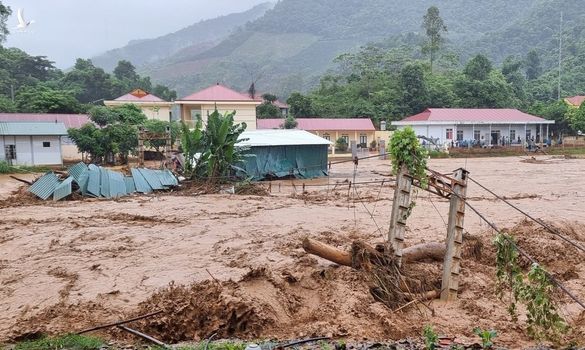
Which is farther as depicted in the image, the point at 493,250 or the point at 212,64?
the point at 212,64

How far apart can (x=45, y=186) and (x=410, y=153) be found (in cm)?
1564

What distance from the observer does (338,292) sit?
775 cm

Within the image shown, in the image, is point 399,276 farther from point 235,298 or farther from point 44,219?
point 44,219

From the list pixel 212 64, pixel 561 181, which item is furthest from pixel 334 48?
pixel 561 181

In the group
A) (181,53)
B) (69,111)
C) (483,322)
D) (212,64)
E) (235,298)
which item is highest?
(181,53)

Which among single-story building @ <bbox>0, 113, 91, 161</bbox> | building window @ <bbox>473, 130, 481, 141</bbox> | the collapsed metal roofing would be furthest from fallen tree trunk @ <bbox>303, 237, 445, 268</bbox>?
building window @ <bbox>473, 130, 481, 141</bbox>

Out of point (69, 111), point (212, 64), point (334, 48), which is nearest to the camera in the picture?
point (69, 111)

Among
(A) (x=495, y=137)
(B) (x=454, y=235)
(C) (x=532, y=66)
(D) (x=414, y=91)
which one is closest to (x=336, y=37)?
(C) (x=532, y=66)

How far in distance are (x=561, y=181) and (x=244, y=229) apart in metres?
17.1

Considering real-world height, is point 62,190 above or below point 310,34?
below

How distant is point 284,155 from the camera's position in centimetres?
2608

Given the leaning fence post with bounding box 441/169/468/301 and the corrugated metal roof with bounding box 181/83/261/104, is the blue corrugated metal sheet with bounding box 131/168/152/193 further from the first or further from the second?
the corrugated metal roof with bounding box 181/83/261/104

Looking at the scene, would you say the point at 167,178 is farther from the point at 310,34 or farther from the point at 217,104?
the point at 310,34

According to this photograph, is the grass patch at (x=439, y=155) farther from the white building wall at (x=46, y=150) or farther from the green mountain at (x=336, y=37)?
the green mountain at (x=336, y=37)
